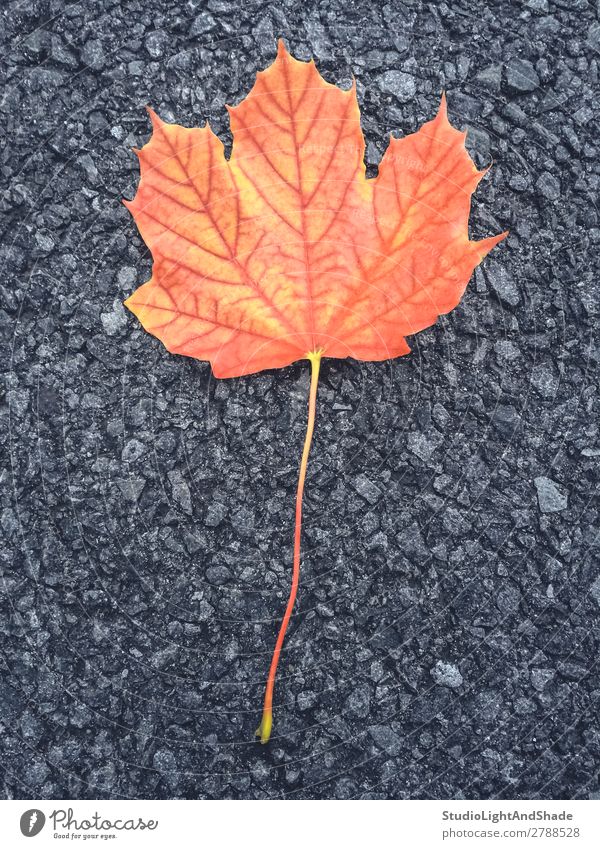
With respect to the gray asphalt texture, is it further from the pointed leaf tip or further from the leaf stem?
the pointed leaf tip

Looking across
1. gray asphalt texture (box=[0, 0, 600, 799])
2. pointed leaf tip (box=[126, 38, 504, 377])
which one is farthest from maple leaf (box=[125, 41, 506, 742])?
gray asphalt texture (box=[0, 0, 600, 799])

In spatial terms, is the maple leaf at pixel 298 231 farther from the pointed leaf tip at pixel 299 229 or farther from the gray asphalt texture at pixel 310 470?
the gray asphalt texture at pixel 310 470

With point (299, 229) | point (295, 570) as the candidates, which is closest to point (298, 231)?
point (299, 229)

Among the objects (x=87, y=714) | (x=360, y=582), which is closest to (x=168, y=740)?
(x=87, y=714)

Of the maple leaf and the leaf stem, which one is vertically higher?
the maple leaf

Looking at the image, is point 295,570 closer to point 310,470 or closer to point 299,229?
point 310,470

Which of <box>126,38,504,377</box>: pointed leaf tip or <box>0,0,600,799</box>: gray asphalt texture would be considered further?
<box>0,0,600,799</box>: gray asphalt texture
